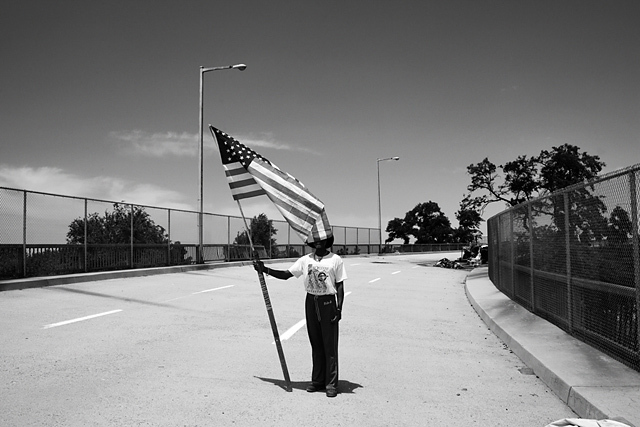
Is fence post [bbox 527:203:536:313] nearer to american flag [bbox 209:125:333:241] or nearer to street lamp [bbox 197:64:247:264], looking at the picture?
american flag [bbox 209:125:333:241]

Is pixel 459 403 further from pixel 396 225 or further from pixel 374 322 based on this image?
pixel 396 225

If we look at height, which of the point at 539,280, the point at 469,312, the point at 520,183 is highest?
the point at 520,183

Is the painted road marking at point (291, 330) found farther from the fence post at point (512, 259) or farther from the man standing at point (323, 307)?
the fence post at point (512, 259)

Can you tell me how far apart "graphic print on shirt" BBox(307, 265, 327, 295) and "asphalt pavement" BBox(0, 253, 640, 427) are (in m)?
1.05

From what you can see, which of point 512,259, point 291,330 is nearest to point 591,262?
point 291,330

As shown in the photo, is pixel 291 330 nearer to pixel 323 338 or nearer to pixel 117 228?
pixel 323 338

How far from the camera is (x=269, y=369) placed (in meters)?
6.77

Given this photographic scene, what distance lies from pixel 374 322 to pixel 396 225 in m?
110

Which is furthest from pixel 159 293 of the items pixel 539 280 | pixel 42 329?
pixel 539 280

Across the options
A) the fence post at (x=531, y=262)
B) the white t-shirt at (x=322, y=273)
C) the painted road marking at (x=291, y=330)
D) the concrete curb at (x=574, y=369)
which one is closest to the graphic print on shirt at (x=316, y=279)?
the white t-shirt at (x=322, y=273)

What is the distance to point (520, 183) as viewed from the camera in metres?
47.5

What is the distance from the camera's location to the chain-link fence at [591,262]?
19.8 ft

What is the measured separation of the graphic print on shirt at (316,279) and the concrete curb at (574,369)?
256 centimetres

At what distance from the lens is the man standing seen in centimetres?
575
